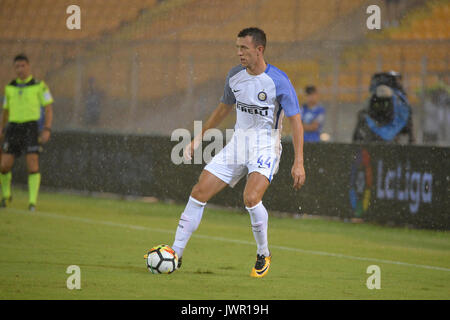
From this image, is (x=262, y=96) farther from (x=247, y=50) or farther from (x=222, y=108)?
(x=222, y=108)

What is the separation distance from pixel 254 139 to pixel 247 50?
2.52 ft

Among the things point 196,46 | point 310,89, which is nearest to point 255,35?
point 310,89

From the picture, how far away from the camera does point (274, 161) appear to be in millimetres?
7668

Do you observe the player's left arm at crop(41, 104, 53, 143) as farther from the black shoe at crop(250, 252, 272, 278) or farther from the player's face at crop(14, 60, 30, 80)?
the black shoe at crop(250, 252, 272, 278)

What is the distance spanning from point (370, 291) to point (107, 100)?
45.3 feet

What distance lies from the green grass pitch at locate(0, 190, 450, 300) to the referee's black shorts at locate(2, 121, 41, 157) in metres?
0.90

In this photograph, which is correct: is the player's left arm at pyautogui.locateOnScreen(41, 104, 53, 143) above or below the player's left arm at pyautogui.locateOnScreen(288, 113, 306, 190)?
above

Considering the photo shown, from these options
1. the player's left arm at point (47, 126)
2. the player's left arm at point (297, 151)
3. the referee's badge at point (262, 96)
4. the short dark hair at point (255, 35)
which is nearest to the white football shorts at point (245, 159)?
the player's left arm at point (297, 151)

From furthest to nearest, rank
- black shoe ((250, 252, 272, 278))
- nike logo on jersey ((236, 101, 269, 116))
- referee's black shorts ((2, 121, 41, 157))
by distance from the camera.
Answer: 1. referee's black shorts ((2, 121, 41, 157))
2. black shoe ((250, 252, 272, 278))
3. nike logo on jersey ((236, 101, 269, 116))

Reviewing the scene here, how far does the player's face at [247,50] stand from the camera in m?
7.36

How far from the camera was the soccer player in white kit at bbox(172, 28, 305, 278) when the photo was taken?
7449 mm

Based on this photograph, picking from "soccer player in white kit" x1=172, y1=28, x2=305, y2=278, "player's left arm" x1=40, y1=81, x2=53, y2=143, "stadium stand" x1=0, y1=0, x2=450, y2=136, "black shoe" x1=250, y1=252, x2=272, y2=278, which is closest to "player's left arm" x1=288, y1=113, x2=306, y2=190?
"soccer player in white kit" x1=172, y1=28, x2=305, y2=278

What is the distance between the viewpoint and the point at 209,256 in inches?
357
